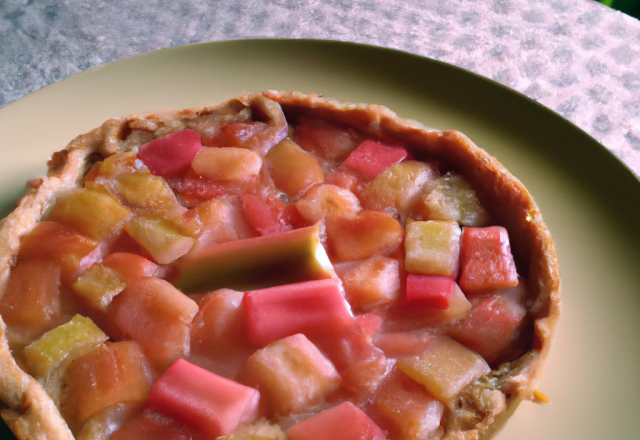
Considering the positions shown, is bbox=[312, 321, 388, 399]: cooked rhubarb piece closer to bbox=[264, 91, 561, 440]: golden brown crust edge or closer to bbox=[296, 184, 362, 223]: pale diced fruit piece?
bbox=[264, 91, 561, 440]: golden brown crust edge

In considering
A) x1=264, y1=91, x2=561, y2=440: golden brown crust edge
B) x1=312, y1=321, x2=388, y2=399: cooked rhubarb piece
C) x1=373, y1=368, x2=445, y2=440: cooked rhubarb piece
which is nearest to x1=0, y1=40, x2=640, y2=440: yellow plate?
x1=264, y1=91, x2=561, y2=440: golden brown crust edge

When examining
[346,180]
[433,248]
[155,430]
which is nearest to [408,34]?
[346,180]

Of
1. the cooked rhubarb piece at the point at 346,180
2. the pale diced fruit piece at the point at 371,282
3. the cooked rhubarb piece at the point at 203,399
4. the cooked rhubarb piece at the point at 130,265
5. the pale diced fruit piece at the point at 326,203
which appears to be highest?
the cooked rhubarb piece at the point at 346,180

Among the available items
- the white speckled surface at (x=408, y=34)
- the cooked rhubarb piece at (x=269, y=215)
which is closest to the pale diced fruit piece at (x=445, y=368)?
the cooked rhubarb piece at (x=269, y=215)

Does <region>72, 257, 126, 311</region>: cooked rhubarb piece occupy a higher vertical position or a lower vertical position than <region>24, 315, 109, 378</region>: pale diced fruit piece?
higher

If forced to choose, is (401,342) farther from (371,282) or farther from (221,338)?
(221,338)

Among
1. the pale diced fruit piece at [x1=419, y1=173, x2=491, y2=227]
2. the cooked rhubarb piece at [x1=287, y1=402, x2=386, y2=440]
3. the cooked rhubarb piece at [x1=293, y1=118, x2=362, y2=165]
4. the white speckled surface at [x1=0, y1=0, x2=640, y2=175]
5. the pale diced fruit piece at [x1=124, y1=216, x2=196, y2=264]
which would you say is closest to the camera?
the cooked rhubarb piece at [x1=287, y1=402, x2=386, y2=440]

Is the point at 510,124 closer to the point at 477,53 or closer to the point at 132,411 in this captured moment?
the point at 477,53

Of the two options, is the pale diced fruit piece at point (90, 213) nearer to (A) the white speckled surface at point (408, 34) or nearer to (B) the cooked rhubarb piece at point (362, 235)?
(B) the cooked rhubarb piece at point (362, 235)
